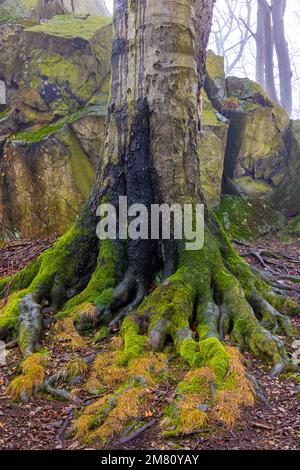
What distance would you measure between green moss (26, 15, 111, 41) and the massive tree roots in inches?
296

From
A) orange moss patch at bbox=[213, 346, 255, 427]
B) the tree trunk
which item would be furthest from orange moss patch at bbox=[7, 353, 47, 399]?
orange moss patch at bbox=[213, 346, 255, 427]

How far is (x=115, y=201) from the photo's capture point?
19.9 ft

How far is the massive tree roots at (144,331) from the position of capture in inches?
146

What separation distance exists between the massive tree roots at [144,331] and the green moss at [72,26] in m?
7.51

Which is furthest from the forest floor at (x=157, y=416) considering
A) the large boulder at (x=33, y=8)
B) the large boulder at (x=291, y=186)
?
the large boulder at (x=33, y=8)

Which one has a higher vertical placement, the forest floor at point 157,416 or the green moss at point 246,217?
the green moss at point 246,217

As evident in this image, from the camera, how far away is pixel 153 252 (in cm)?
605

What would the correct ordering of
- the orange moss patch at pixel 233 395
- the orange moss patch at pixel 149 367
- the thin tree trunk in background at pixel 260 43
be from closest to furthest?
the orange moss patch at pixel 233 395 → the orange moss patch at pixel 149 367 → the thin tree trunk in background at pixel 260 43

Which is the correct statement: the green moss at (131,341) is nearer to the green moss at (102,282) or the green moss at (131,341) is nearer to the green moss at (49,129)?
the green moss at (102,282)

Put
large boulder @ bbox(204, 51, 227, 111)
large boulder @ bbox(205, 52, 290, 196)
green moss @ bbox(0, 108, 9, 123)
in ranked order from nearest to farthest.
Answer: green moss @ bbox(0, 108, 9, 123), large boulder @ bbox(205, 52, 290, 196), large boulder @ bbox(204, 51, 227, 111)

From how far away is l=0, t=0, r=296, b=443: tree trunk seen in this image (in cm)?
512

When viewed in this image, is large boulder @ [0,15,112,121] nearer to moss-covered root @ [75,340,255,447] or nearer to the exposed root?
the exposed root

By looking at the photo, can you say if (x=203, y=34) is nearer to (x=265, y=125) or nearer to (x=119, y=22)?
(x=119, y=22)
